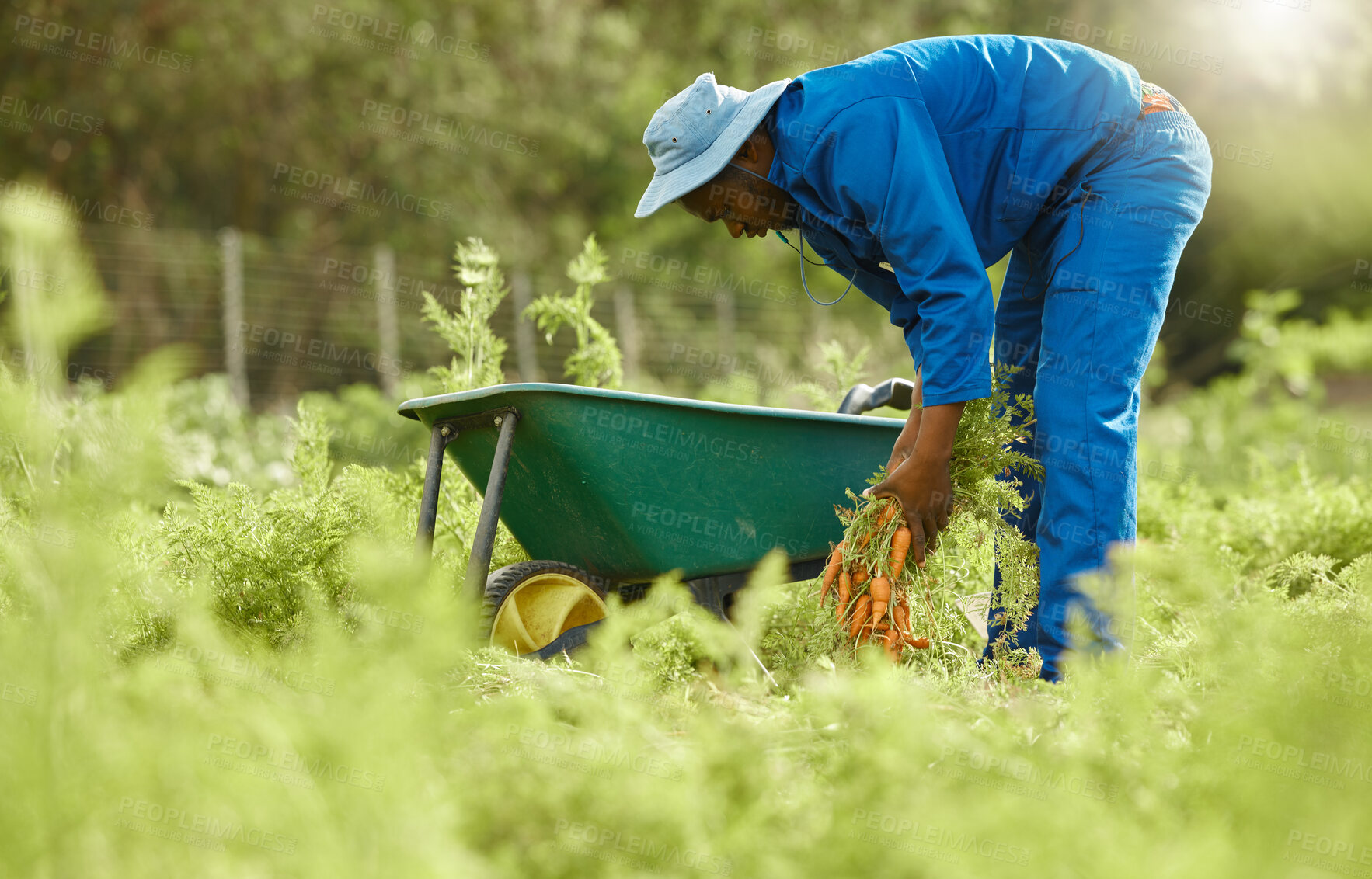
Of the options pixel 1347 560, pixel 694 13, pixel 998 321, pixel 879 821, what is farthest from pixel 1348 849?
pixel 694 13

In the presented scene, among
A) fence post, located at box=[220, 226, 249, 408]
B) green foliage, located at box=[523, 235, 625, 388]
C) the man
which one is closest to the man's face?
the man

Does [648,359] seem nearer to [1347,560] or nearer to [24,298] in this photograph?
[1347,560]

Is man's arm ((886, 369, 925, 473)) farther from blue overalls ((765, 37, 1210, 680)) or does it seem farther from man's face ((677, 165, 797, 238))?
man's face ((677, 165, 797, 238))

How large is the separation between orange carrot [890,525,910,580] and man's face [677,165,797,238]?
743 millimetres

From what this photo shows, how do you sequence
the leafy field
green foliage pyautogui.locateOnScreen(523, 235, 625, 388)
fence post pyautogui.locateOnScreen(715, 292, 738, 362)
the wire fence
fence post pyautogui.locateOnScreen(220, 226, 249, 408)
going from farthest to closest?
fence post pyautogui.locateOnScreen(715, 292, 738, 362)
the wire fence
fence post pyautogui.locateOnScreen(220, 226, 249, 408)
green foliage pyautogui.locateOnScreen(523, 235, 625, 388)
the leafy field

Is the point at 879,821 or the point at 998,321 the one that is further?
the point at 998,321

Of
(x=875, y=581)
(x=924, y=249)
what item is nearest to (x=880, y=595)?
(x=875, y=581)

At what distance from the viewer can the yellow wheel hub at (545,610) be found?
8.04 feet

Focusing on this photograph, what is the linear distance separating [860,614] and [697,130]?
A: 3.73ft

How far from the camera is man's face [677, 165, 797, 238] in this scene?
216 cm

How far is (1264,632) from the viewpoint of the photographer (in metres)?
1.16

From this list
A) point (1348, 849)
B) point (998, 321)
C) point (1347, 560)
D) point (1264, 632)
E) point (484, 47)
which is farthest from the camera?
point (484, 47)

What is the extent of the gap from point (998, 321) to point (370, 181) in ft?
40.6

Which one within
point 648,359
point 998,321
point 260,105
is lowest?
point 648,359
